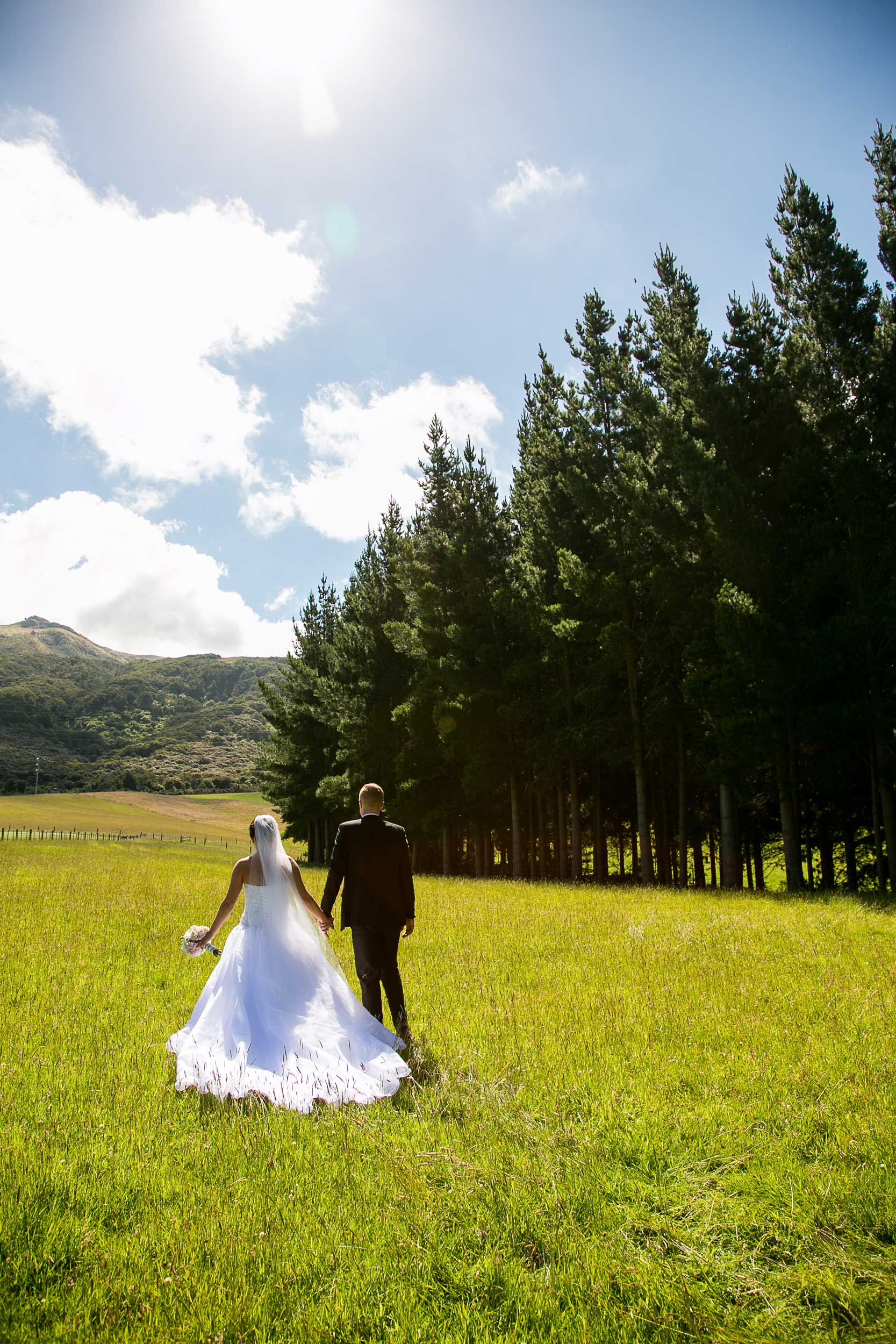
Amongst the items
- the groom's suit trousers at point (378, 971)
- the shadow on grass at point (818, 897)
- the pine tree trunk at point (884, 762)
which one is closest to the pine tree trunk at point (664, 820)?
the shadow on grass at point (818, 897)

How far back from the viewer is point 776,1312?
3174mm

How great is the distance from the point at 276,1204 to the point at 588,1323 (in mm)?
1727

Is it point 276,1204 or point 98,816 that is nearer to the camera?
point 276,1204

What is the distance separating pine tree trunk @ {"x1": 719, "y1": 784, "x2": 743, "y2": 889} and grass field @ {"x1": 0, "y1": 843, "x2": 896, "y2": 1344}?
16.3 metres

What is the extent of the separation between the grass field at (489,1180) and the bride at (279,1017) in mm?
279

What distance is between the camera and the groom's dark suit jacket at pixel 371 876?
7.20 metres

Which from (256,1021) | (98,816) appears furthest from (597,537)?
(98,816)

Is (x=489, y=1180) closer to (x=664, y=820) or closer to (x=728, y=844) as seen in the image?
(x=728, y=844)

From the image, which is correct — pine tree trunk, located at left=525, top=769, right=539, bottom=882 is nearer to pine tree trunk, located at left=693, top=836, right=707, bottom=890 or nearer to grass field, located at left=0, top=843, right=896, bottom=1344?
pine tree trunk, located at left=693, top=836, right=707, bottom=890

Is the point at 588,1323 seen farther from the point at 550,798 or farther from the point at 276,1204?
the point at 550,798

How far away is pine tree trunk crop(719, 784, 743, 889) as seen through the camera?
24.4 m

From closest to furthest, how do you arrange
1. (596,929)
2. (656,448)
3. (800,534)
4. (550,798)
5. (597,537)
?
(596,929)
(800,534)
(656,448)
(597,537)
(550,798)

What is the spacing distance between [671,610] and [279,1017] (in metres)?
21.3

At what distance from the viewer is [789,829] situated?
894 inches
